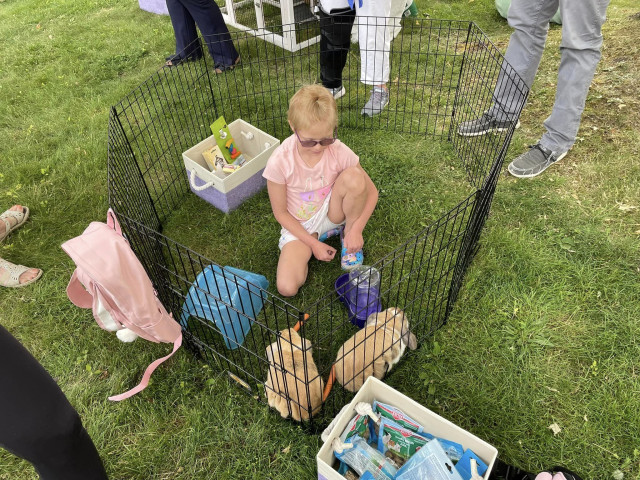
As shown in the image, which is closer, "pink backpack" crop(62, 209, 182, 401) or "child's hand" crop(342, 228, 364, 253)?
"pink backpack" crop(62, 209, 182, 401)

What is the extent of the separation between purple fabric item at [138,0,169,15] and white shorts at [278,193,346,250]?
442 centimetres

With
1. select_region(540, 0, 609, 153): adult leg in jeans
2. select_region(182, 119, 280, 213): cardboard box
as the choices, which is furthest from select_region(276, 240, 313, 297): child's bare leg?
select_region(540, 0, 609, 153): adult leg in jeans

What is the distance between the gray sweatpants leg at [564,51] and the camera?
2.74 m

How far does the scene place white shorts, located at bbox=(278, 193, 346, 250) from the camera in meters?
2.55

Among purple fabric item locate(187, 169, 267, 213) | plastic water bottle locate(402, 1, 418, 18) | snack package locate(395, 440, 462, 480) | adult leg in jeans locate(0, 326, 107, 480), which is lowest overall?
purple fabric item locate(187, 169, 267, 213)

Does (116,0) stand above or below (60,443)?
below

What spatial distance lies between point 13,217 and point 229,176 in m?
1.46

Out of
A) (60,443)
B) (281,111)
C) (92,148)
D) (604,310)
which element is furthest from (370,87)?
(60,443)

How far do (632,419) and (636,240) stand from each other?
115 centimetres

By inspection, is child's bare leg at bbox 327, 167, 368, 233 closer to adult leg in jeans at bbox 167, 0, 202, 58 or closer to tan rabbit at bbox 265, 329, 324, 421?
tan rabbit at bbox 265, 329, 324, 421

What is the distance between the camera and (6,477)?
6.30 ft

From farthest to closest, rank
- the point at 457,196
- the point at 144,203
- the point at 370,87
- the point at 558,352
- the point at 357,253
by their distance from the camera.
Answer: the point at 370,87
the point at 457,196
the point at 144,203
the point at 357,253
the point at 558,352

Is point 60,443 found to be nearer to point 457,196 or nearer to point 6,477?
point 6,477

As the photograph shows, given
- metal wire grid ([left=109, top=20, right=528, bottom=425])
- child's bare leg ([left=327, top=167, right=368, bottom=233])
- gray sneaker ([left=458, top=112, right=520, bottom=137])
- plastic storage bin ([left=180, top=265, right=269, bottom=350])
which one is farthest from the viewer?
gray sneaker ([left=458, top=112, right=520, bottom=137])
